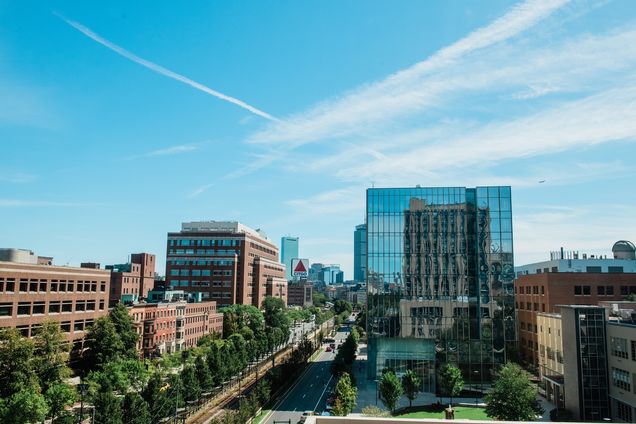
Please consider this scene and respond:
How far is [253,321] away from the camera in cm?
13425

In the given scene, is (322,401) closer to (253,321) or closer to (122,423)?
(122,423)

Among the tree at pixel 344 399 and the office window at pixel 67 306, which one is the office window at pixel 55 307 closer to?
the office window at pixel 67 306

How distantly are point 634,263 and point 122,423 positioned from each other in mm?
99827

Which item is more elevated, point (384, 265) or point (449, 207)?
point (449, 207)

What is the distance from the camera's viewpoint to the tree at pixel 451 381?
69.7 m

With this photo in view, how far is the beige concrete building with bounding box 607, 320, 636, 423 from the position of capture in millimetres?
53406

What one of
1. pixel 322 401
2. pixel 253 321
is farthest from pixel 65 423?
pixel 253 321

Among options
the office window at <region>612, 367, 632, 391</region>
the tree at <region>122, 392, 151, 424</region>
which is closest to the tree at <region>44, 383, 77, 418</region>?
the tree at <region>122, 392, 151, 424</region>

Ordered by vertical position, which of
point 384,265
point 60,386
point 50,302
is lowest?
point 60,386

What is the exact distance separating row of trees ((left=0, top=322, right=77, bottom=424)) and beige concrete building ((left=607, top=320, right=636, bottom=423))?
58239 mm

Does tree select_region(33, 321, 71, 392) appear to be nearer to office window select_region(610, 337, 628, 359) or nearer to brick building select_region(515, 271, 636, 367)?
office window select_region(610, 337, 628, 359)

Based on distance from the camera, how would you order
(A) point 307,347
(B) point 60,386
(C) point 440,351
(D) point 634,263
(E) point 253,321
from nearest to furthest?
(B) point 60,386, (C) point 440,351, (D) point 634,263, (A) point 307,347, (E) point 253,321

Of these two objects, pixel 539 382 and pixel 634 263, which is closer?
pixel 539 382

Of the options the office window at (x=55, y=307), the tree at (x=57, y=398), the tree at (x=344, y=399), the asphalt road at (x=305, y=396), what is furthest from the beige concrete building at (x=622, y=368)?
the office window at (x=55, y=307)
